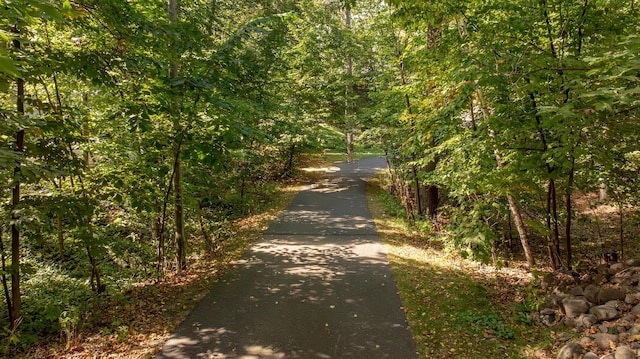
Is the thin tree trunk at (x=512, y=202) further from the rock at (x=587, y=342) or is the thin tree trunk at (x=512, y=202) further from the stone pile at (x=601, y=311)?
the rock at (x=587, y=342)

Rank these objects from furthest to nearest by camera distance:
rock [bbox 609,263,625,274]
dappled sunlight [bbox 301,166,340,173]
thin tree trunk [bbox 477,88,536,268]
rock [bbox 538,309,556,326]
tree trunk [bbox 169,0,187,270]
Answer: dappled sunlight [bbox 301,166,340,173] < tree trunk [bbox 169,0,187,270] < thin tree trunk [bbox 477,88,536,268] < rock [bbox 609,263,625,274] < rock [bbox 538,309,556,326]

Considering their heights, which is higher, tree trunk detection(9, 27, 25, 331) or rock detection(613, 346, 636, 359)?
tree trunk detection(9, 27, 25, 331)

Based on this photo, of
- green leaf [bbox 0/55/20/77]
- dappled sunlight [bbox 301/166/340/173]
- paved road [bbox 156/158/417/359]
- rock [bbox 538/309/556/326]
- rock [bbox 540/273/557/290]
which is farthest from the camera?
dappled sunlight [bbox 301/166/340/173]

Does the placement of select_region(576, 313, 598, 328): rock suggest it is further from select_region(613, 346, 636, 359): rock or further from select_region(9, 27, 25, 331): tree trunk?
select_region(9, 27, 25, 331): tree trunk

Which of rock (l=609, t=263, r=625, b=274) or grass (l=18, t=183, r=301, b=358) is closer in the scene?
grass (l=18, t=183, r=301, b=358)

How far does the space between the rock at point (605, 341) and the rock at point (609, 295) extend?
2.84 ft

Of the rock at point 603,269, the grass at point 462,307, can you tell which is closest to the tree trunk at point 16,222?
the grass at point 462,307

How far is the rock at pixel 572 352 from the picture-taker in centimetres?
361

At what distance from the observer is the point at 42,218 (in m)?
3.65

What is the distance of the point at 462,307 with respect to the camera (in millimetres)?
5547

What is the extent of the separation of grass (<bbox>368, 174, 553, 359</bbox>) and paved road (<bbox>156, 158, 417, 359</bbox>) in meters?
0.31

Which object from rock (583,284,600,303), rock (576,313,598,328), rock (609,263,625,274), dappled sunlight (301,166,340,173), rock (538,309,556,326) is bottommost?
rock (538,309,556,326)

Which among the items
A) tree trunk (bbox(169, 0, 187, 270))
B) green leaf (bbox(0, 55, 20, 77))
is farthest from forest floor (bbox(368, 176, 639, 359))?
green leaf (bbox(0, 55, 20, 77))

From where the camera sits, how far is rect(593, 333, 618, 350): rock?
351cm
